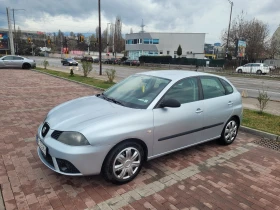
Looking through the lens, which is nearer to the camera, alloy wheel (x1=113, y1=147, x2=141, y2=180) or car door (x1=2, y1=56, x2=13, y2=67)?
alloy wheel (x1=113, y1=147, x2=141, y2=180)

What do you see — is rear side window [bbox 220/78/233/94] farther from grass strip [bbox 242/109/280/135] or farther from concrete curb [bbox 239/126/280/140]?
grass strip [bbox 242/109/280/135]

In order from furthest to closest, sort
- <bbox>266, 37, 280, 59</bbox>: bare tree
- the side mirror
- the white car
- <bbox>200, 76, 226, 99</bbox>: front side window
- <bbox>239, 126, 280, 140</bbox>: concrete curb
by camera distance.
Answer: <bbox>266, 37, 280, 59</bbox>: bare tree, the white car, <bbox>239, 126, 280, 140</bbox>: concrete curb, <bbox>200, 76, 226, 99</bbox>: front side window, the side mirror

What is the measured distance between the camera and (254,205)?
300cm

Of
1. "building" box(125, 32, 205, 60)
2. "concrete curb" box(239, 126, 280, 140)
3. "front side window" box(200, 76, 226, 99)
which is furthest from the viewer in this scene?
"building" box(125, 32, 205, 60)

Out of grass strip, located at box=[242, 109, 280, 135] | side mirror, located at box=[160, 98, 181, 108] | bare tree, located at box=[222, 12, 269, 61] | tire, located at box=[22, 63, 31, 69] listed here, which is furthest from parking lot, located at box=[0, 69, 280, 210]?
bare tree, located at box=[222, 12, 269, 61]

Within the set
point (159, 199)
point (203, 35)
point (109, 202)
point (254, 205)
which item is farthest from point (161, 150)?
point (203, 35)

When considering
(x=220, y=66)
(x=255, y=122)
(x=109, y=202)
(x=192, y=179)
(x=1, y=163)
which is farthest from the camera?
(x=220, y=66)

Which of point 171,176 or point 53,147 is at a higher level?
point 53,147

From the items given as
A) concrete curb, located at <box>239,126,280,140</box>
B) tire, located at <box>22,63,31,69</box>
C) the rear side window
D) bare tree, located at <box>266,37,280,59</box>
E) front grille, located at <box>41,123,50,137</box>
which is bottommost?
concrete curb, located at <box>239,126,280,140</box>

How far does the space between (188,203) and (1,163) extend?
3011 mm

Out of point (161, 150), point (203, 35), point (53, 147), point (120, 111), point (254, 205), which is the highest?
point (203, 35)

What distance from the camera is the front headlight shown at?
2.96 metres

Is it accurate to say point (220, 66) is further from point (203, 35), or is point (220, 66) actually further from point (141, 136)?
point (141, 136)

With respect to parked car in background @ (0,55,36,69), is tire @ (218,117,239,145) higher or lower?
lower
